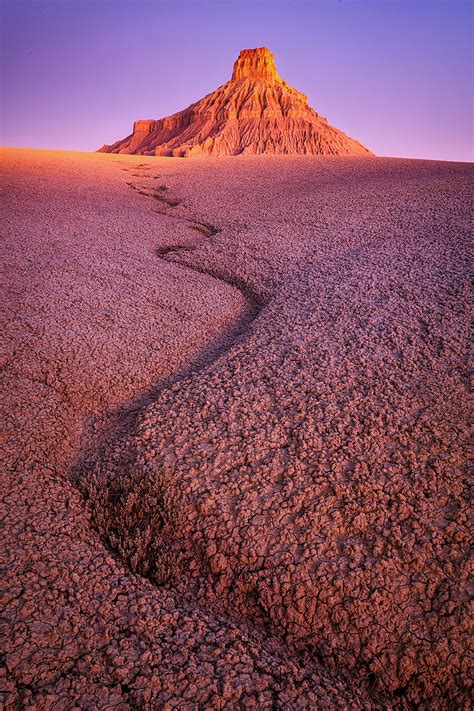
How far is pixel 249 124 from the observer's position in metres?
65.0

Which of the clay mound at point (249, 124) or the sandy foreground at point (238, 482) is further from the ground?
the clay mound at point (249, 124)

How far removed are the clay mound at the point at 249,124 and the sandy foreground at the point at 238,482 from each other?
5951 cm

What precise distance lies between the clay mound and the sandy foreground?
195 ft

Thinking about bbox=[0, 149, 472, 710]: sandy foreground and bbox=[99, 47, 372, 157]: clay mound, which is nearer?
bbox=[0, 149, 472, 710]: sandy foreground

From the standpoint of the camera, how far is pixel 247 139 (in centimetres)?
6272

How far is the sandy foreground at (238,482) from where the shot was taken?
1.81m

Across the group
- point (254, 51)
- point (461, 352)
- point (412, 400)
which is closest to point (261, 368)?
point (412, 400)

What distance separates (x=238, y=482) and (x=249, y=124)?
7290 centimetres

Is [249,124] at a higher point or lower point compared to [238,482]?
higher

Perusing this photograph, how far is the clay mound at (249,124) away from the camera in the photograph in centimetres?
6269

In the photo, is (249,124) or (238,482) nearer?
(238,482)

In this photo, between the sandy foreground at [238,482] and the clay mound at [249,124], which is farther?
the clay mound at [249,124]

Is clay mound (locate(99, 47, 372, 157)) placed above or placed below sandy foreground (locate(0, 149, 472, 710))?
above

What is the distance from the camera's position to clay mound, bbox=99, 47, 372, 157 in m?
62.7
